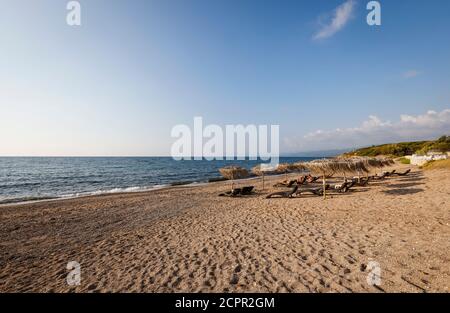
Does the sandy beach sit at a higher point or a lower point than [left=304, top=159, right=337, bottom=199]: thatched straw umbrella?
lower

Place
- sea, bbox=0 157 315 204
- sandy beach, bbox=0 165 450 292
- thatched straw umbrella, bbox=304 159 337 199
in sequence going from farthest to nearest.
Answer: sea, bbox=0 157 315 204, thatched straw umbrella, bbox=304 159 337 199, sandy beach, bbox=0 165 450 292

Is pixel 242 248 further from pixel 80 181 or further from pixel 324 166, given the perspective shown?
pixel 80 181

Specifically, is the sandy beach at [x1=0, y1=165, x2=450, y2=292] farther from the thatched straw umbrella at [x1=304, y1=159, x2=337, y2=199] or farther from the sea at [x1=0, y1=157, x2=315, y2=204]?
the sea at [x1=0, y1=157, x2=315, y2=204]

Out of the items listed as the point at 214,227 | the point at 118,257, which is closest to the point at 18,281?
the point at 118,257

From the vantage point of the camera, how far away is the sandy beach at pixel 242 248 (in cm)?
423

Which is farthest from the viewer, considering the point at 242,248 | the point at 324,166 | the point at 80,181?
the point at 80,181

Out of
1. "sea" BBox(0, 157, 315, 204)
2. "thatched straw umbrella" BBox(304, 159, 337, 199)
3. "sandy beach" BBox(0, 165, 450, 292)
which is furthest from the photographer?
"sea" BBox(0, 157, 315, 204)

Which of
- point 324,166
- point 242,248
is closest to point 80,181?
point 324,166

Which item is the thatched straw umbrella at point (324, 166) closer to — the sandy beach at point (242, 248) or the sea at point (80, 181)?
the sandy beach at point (242, 248)

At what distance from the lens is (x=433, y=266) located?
4414mm

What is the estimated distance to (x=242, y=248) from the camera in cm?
586

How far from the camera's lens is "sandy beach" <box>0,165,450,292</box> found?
423cm

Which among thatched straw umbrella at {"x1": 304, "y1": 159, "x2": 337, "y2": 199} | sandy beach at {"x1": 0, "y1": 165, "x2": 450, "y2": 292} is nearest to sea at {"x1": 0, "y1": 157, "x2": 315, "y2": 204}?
sandy beach at {"x1": 0, "y1": 165, "x2": 450, "y2": 292}

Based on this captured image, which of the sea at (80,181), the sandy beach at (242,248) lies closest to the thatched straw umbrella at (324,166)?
the sandy beach at (242,248)
